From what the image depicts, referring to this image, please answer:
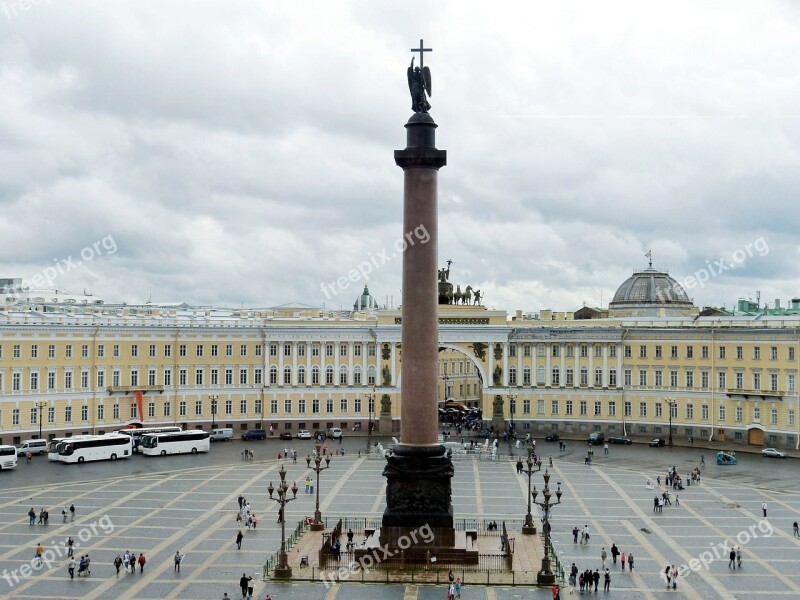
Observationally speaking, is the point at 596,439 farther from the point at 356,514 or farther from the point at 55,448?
the point at 55,448

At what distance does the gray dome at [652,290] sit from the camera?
9719 cm

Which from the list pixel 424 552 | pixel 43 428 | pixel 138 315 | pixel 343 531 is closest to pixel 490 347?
pixel 138 315

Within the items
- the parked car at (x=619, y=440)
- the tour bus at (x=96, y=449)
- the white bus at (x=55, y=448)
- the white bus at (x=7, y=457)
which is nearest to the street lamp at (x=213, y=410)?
the tour bus at (x=96, y=449)

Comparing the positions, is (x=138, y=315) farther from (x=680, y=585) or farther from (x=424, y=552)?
(x=680, y=585)

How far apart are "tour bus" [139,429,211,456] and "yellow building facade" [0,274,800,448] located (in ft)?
30.6

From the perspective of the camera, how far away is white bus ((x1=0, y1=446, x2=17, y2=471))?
58.0 metres

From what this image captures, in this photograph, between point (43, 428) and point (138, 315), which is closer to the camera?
point (43, 428)

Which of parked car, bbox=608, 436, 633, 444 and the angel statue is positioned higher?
the angel statue

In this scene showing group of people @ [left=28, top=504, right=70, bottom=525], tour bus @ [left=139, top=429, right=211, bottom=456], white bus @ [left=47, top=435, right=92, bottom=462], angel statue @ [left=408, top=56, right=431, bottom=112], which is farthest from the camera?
tour bus @ [left=139, top=429, right=211, bottom=456]

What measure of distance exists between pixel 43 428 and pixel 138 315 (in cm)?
1410

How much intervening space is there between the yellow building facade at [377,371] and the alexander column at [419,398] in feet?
146

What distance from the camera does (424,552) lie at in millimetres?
33812

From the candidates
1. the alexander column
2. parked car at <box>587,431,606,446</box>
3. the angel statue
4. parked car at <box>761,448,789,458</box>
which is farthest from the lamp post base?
parked car at <box>587,431,606,446</box>

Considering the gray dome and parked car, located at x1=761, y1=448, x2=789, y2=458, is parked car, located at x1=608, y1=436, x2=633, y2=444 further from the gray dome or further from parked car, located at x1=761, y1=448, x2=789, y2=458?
the gray dome
